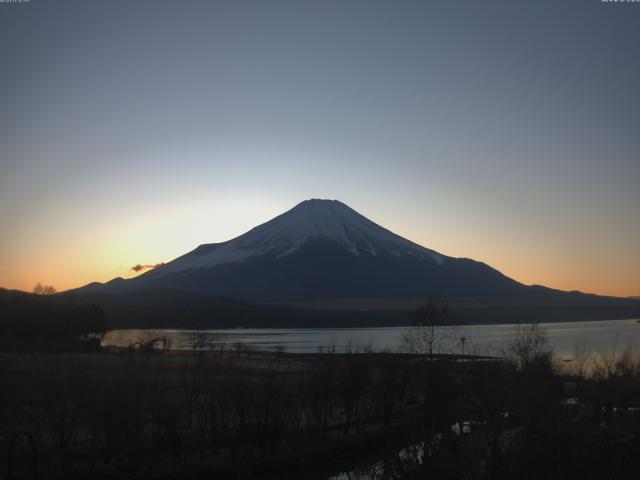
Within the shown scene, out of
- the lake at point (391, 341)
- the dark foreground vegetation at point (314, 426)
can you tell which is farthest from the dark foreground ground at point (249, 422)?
the lake at point (391, 341)

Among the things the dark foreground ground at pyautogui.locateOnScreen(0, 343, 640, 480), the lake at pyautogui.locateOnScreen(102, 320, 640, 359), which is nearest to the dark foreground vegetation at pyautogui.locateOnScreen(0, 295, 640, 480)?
the dark foreground ground at pyautogui.locateOnScreen(0, 343, 640, 480)

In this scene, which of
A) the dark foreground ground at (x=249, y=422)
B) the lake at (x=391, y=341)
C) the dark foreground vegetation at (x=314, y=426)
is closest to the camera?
the dark foreground vegetation at (x=314, y=426)

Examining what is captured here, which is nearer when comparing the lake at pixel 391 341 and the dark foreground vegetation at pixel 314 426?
the dark foreground vegetation at pixel 314 426

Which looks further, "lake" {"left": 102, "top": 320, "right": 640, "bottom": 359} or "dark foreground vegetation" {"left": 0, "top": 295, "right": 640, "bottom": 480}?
"lake" {"left": 102, "top": 320, "right": 640, "bottom": 359}

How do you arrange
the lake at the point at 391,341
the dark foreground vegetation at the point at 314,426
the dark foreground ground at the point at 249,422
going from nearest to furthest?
the dark foreground vegetation at the point at 314,426
the dark foreground ground at the point at 249,422
the lake at the point at 391,341

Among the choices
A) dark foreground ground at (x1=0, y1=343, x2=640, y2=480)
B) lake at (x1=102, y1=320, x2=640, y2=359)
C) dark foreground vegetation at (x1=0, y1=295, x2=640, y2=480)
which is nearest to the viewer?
dark foreground vegetation at (x1=0, y1=295, x2=640, y2=480)

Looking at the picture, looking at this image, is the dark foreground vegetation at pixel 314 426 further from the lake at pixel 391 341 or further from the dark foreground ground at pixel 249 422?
the lake at pixel 391 341

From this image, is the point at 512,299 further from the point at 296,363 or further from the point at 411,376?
the point at 411,376

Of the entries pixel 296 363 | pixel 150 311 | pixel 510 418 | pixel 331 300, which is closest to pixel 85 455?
pixel 510 418

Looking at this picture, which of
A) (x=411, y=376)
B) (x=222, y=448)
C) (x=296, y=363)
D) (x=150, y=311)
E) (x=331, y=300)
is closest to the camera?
(x=222, y=448)

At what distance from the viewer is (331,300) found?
635ft

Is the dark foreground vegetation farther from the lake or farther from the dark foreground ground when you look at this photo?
the lake

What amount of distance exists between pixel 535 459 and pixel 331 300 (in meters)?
187

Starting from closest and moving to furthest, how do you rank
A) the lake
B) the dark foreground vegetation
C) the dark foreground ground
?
1. the dark foreground vegetation
2. the dark foreground ground
3. the lake
